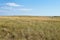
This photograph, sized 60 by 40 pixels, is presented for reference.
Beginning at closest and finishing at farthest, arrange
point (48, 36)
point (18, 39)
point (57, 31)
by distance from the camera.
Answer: point (18, 39), point (48, 36), point (57, 31)

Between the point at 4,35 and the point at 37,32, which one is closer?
the point at 4,35

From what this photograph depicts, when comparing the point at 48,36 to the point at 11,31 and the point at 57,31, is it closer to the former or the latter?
the point at 57,31

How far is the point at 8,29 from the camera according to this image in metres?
13.7

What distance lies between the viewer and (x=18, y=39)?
12.4 metres

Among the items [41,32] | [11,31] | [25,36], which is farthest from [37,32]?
[11,31]

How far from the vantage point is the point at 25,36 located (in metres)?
12.9

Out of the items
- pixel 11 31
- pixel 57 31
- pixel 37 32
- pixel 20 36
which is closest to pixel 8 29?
pixel 11 31

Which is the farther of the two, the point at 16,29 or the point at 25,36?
the point at 16,29

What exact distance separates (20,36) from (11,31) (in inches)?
40.0

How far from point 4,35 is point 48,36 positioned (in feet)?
11.5

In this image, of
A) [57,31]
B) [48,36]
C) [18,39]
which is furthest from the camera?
[57,31]

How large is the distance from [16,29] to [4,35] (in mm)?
1469

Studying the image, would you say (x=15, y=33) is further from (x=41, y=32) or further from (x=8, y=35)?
(x=41, y=32)

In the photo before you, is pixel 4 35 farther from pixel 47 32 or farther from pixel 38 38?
pixel 47 32
